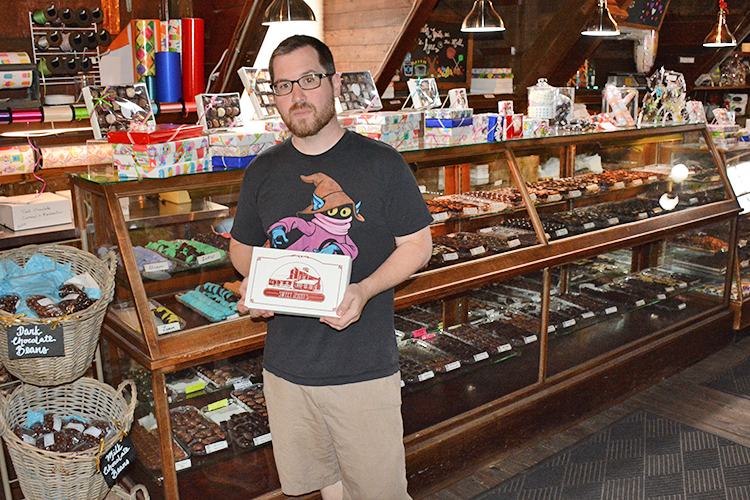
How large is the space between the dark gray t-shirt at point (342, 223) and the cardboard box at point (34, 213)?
5.42 feet

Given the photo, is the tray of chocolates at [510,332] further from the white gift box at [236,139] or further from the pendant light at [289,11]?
the pendant light at [289,11]

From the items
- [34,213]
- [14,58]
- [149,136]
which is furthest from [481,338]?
[14,58]

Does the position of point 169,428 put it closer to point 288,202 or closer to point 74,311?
point 74,311

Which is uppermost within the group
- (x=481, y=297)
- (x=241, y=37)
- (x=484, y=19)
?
(x=484, y=19)

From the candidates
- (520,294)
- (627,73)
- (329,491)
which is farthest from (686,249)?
(329,491)

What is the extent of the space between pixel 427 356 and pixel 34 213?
204 cm

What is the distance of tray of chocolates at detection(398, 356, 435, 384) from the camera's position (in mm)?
3262

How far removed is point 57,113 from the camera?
3.85 m

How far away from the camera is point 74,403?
2.60m

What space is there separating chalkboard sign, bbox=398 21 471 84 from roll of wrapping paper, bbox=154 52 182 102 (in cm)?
174

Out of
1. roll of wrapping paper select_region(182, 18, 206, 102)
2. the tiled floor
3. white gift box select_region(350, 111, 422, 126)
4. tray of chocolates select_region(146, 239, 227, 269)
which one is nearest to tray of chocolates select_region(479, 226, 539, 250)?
white gift box select_region(350, 111, 422, 126)

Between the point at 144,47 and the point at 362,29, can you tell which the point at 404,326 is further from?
the point at 144,47

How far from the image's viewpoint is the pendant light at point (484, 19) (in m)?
4.06

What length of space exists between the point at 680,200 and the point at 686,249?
1.29 ft
